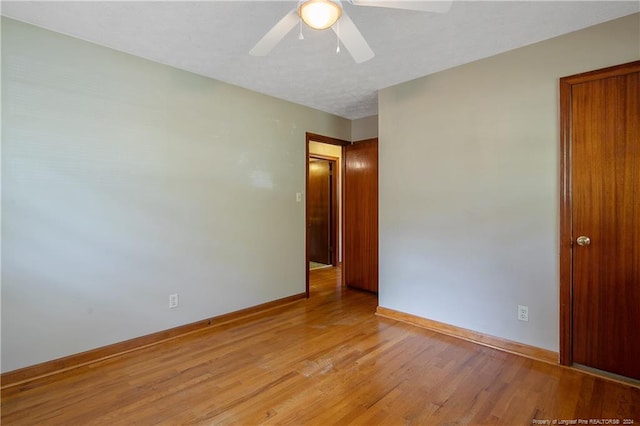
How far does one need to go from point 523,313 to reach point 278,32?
269cm

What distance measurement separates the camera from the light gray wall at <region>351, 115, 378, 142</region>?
449 cm

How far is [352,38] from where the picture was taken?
1.74 metres

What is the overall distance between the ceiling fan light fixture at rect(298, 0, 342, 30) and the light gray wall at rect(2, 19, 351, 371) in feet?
6.03

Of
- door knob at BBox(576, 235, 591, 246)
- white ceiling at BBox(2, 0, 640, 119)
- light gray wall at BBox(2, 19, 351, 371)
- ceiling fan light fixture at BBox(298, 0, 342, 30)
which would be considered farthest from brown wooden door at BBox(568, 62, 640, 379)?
light gray wall at BBox(2, 19, 351, 371)

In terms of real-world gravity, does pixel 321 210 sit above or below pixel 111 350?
above

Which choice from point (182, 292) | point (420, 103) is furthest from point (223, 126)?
point (420, 103)

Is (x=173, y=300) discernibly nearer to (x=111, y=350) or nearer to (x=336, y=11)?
(x=111, y=350)

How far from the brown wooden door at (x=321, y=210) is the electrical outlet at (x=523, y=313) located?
3938 millimetres

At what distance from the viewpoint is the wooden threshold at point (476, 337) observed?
96.5 inches

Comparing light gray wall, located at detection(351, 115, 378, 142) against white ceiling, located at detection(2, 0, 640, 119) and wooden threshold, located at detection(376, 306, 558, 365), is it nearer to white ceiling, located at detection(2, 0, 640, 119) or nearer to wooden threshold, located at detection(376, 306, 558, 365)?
white ceiling, located at detection(2, 0, 640, 119)

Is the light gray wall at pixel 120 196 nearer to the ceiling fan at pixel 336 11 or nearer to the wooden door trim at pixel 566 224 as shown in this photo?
the ceiling fan at pixel 336 11

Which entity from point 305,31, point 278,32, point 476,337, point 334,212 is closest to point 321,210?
point 334,212

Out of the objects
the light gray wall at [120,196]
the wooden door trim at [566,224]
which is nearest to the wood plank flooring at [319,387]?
the wooden door trim at [566,224]

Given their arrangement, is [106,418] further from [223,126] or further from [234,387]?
[223,126]
